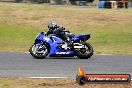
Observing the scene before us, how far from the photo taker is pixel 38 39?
18688 millimetres

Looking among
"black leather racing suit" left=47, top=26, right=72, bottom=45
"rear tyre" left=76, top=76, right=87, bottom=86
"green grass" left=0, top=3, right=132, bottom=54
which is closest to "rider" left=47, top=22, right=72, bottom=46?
"black leather racing suit" left=47, top=26, right=72, bottom=45

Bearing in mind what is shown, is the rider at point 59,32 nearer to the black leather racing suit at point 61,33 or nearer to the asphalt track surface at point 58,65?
the black leather racing suit at point 61,33

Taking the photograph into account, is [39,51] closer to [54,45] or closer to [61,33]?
[54,45]

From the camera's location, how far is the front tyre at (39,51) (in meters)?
18.4

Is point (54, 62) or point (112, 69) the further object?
point (54, 62)

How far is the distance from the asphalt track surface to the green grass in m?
6.64

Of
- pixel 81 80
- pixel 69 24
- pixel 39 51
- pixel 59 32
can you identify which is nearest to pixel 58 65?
pixel 39 51

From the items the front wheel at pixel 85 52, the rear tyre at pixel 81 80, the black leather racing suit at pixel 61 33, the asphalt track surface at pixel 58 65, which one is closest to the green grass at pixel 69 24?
the asphalt track surface at pixel 58 65

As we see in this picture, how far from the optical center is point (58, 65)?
53.9 ft

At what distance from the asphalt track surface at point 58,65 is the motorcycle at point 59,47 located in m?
0.22

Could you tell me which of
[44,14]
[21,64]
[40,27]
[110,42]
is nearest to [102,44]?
[110,42]

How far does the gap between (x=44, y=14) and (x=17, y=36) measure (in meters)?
9.66

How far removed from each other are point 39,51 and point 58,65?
2229 mm

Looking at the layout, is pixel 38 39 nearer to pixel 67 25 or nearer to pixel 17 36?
pixel 17 36
